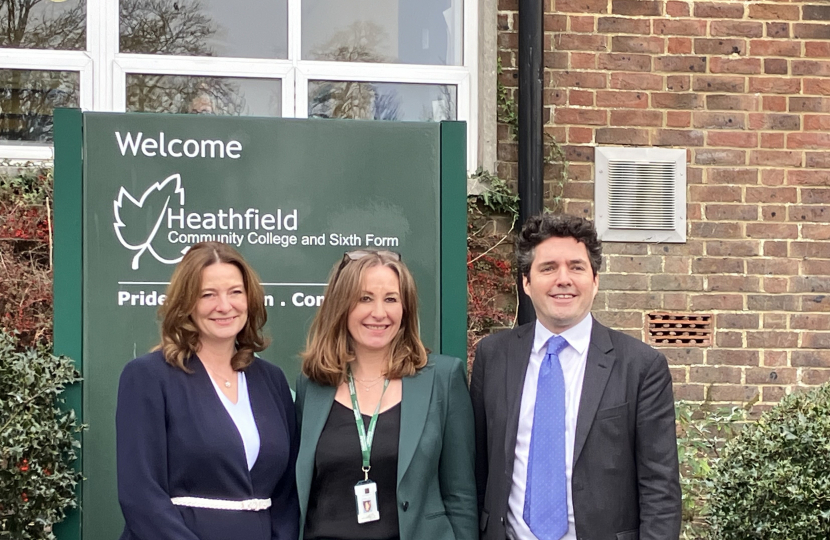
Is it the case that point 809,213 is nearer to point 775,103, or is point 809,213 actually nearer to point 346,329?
point 775,103

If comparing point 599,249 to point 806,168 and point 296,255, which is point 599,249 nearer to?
point 296,255

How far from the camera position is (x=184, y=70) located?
18.5 ft

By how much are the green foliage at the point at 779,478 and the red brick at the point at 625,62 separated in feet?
8.52

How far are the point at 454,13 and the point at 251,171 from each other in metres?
2.83

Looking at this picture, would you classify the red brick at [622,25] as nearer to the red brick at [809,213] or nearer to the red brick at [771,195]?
the red brick at [771,195]

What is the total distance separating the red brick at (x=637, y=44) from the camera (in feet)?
18.9

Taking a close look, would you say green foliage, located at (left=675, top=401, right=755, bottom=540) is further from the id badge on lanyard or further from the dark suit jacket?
the id badge on lanyard

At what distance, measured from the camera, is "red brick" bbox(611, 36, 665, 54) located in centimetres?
575

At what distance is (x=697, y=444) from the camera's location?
5242 millimetres

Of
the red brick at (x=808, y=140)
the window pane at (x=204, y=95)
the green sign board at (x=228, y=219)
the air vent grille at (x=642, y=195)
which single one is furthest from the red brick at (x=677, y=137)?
the green sign board at (x=228, y=219)

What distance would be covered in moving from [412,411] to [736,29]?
4035mm

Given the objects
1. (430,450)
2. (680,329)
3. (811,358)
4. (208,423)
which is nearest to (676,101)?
(680,329)

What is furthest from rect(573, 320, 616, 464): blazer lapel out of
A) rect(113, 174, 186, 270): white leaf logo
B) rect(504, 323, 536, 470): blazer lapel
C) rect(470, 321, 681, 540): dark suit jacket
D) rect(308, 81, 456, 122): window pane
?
rect(308, 81, 456, 122): window pane

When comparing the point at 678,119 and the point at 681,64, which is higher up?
the point at 681,64
